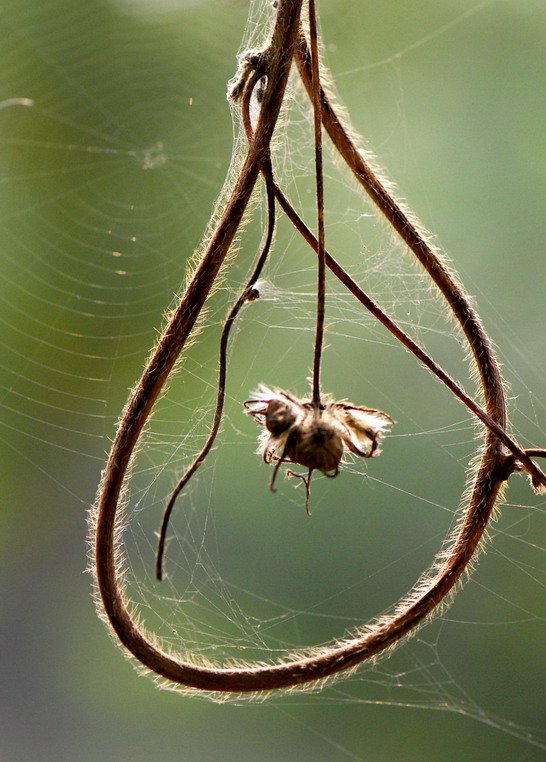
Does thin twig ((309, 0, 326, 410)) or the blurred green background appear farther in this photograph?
the blurred green background

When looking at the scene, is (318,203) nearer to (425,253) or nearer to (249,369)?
(425,253)

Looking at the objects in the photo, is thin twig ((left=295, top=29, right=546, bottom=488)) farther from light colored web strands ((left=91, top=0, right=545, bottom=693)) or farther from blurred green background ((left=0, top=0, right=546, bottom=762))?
blurred green background ((left=0, top=0, right=546, bottom=762))

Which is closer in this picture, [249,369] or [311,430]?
[311,430]

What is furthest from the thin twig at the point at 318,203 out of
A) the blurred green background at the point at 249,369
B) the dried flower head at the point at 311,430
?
the blurred green background at the point at 249,369

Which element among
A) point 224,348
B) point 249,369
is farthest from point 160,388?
point 249,369

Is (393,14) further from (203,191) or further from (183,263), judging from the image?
(183,263)

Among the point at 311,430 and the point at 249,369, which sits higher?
the point at 249,369

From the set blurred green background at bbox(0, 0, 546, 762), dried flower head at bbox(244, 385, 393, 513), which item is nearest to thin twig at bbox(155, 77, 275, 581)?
dried flower head at bbox(244, 385, 393, 513)
